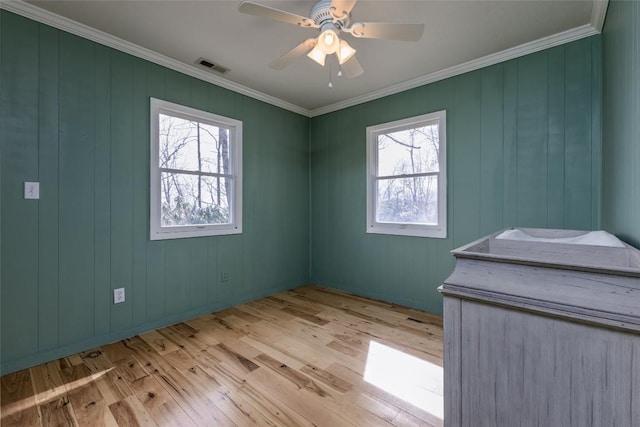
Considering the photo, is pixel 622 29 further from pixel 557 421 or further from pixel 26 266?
pixel 26 266

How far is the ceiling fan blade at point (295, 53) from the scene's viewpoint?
188 centimetres

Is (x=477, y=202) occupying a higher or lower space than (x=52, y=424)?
higher

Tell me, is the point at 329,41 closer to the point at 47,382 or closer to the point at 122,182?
the point at 122,182

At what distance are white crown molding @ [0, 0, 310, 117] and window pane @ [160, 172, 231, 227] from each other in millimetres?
1028

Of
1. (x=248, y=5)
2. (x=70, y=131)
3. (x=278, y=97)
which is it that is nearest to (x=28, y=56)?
(x=70, y=131)

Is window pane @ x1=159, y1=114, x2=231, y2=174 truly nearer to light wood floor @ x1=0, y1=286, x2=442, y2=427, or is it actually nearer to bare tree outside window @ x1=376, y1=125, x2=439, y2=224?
light wood floor @ x1=0, y1=286, x2=442, y2=427

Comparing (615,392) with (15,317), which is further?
(15,317)

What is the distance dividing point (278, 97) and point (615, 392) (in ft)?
12.1

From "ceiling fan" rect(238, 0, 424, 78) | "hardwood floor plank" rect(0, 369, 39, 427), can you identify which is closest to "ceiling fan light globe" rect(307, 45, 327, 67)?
"ceiling fan" rect(238, 0, 424, 78)

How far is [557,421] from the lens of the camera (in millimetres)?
834

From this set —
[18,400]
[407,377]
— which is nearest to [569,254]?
[407,377]

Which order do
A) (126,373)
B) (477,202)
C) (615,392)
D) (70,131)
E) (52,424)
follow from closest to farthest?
(615,392), (52,424), (126,373), (70,131), (477,202)

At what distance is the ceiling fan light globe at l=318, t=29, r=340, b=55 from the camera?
175cm

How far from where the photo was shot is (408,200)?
10.7ft
